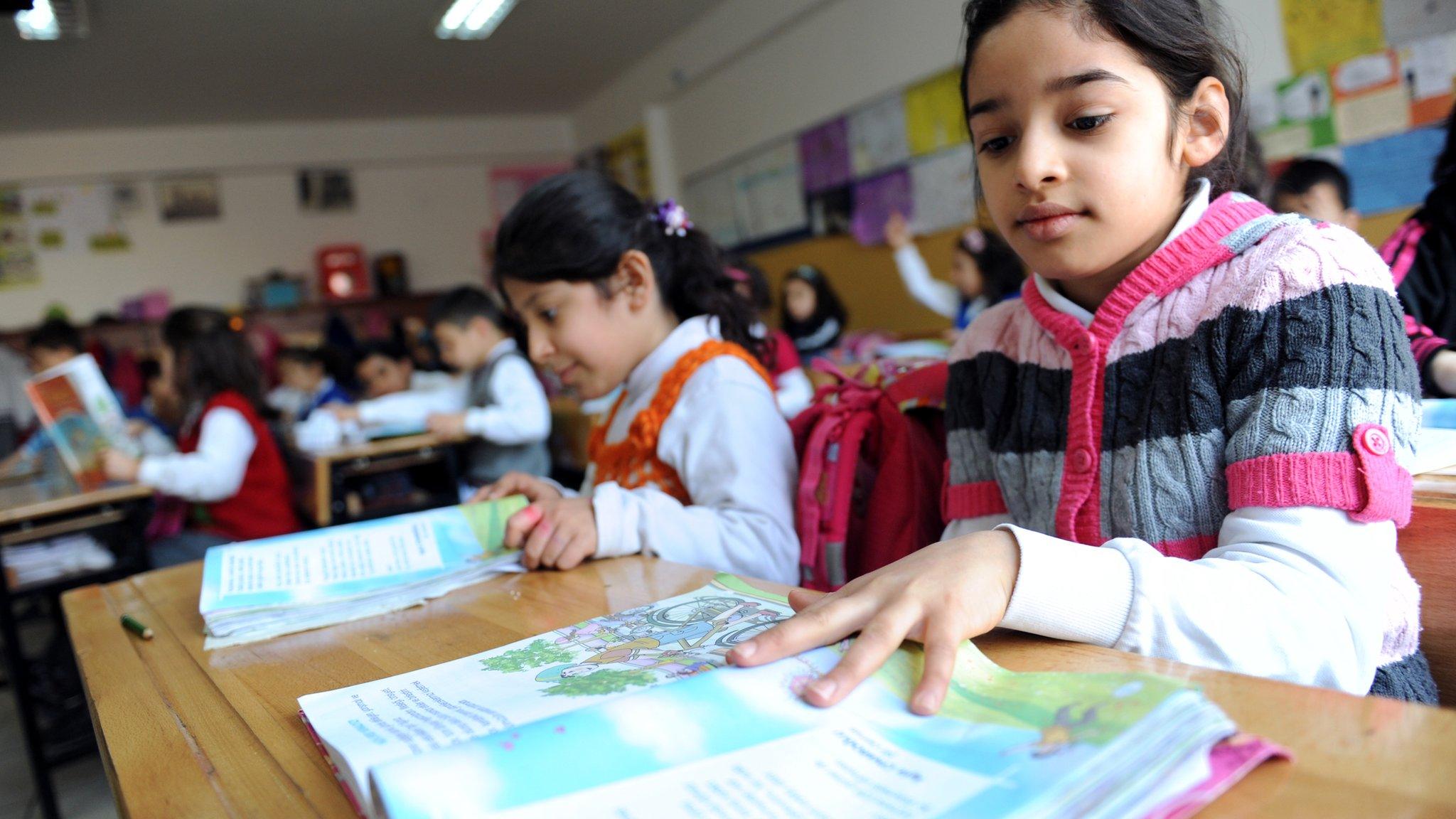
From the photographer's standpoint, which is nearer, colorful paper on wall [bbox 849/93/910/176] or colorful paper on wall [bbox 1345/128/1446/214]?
colorful paper on wall [bbox 1345/128/1446/214]

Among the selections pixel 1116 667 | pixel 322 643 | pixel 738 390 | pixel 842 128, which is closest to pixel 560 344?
pixel 738 390

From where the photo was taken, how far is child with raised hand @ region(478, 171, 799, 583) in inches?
42.0

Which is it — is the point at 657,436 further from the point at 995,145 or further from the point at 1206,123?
the point at 1206,123

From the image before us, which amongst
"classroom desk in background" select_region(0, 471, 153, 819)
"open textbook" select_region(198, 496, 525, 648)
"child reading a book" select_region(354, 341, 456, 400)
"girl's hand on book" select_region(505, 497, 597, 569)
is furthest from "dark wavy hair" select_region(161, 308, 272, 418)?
"girl's hand on book" select_region(505, 497, 597, 569)

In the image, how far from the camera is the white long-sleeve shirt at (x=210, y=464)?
96.3 inches

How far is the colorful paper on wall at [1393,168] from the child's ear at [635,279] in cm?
250

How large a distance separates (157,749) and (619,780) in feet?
1.16

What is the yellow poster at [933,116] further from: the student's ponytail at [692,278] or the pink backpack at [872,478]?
the pink backpack at [872,478]

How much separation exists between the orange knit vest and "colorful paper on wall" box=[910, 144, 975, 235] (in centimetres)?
311

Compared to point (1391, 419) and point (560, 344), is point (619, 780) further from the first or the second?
point (560, 344)

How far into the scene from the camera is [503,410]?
3205mm

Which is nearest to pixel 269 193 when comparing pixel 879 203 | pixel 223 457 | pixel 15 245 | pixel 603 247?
pixel 15 245

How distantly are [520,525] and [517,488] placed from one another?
22 cm

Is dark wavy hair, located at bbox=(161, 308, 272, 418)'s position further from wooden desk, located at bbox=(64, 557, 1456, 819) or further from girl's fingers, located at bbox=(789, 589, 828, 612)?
girl's fingers, located at bbox=(789, 589, 828, 612)
